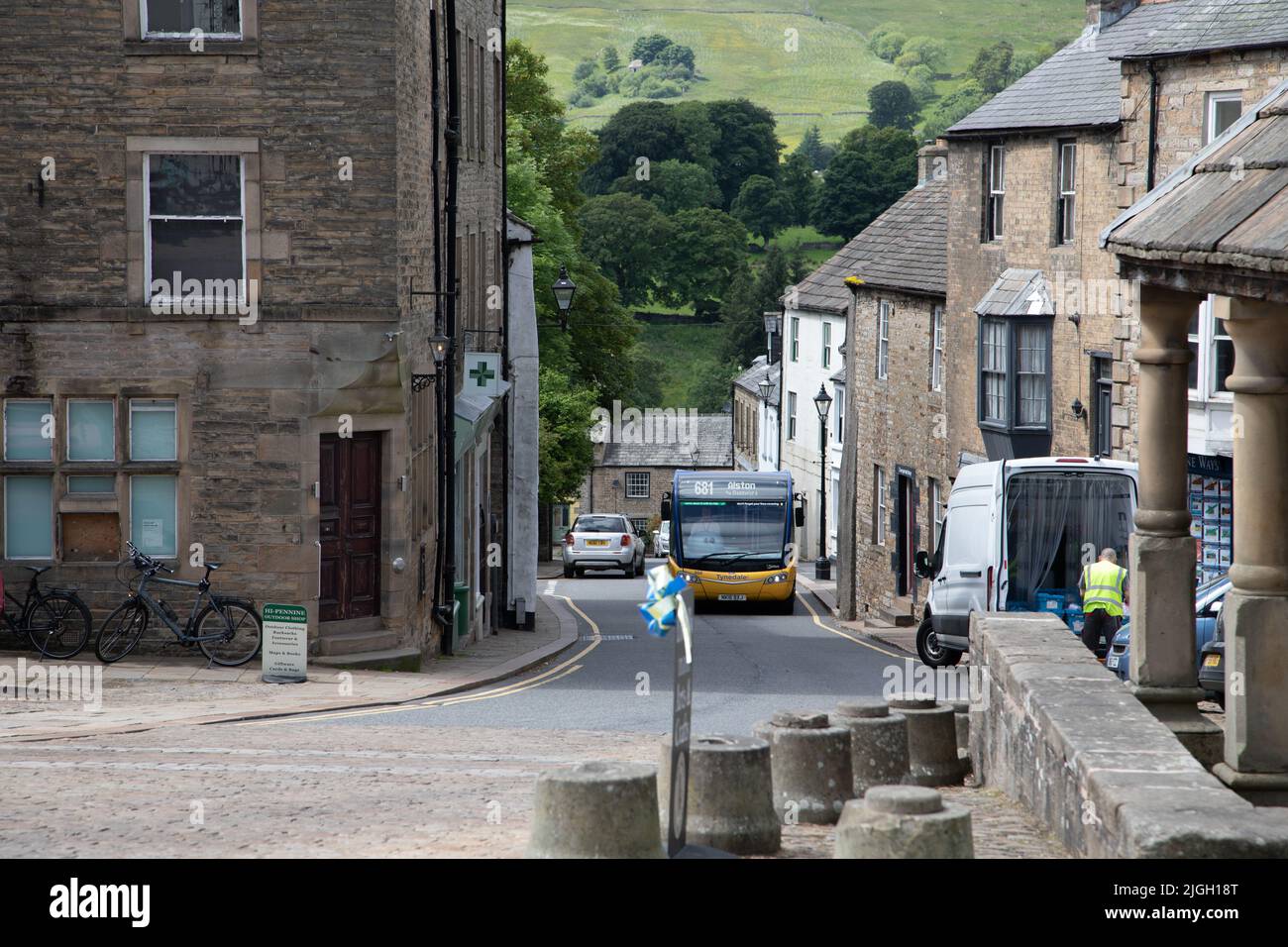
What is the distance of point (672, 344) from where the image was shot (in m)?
113

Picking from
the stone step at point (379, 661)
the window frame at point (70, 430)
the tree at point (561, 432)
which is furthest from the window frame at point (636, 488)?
the window frame at point (70, 430)

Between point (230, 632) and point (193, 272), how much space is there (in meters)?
3.92

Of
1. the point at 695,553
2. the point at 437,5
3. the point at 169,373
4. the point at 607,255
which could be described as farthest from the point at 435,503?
the point at 607,255

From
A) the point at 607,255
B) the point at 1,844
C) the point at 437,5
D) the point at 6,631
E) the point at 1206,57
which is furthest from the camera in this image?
the point at 607,255

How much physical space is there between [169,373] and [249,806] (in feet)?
31.3

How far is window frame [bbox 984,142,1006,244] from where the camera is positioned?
101 ft

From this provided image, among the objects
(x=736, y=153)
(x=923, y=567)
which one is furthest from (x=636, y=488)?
(x=923, y=567)

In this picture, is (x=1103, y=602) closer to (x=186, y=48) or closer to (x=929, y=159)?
→ (x=186, y=48)

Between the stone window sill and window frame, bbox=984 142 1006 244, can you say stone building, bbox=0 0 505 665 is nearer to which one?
the stone window sill

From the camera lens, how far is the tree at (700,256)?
11162 centimetres

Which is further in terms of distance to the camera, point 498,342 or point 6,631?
point 498,342

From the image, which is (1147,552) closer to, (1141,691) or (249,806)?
(1141,691)

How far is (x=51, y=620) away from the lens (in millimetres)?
17469

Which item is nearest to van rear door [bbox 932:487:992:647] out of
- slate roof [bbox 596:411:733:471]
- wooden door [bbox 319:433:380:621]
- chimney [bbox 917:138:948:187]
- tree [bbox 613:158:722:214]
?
wooden door [bbox 319:433:380:621]
